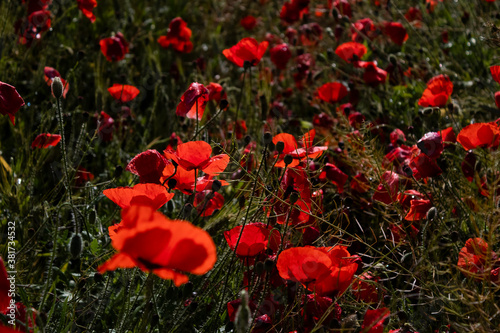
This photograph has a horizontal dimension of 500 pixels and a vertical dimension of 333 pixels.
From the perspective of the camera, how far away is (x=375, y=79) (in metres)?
2.34

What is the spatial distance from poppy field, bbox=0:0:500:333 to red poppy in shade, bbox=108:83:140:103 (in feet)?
0.03

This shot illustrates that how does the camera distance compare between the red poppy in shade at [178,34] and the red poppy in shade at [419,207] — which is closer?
the red poppy in shade at [419,207]

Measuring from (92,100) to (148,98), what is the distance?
277mm

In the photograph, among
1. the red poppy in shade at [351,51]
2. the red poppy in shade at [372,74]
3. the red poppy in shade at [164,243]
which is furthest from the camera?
the red poppy in shade at [351,51]

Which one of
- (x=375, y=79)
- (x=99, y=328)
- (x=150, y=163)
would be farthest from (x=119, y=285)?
(x=375, y=79)

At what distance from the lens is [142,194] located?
1085 millimetres

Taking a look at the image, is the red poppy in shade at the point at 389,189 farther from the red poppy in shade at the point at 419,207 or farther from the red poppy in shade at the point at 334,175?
the red poppy in shade at the point at 334,175

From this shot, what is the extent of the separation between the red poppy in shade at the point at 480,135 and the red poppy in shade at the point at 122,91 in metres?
1.27

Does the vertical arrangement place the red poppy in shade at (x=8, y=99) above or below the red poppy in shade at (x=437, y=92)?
above

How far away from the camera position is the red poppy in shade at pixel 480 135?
1.44 meters

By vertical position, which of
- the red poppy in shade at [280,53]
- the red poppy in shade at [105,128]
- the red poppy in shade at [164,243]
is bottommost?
the red poppy in shade at [105,128]

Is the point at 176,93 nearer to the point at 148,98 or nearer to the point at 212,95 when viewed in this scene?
the point at 148,98

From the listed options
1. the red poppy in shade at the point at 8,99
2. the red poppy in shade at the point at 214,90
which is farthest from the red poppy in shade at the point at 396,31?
the red poppy in shade at the point at 8,99

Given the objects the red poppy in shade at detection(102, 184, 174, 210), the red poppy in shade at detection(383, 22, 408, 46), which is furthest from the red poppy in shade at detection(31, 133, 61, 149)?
the red poppy in shade at detection(383, 22, 408, 46)
